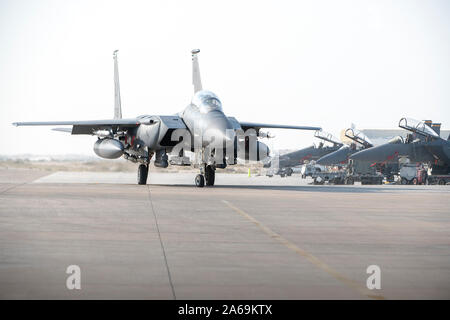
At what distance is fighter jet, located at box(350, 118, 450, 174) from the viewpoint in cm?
3269

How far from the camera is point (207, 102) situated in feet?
72.3

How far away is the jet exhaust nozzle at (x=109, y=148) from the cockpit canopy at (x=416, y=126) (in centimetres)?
1518

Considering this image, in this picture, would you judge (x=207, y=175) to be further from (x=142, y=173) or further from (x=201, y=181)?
(x=142, y=173)

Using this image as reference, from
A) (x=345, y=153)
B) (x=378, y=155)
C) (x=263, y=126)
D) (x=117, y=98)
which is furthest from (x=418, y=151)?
(x=117, y=98)

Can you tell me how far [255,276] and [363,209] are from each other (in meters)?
8.37

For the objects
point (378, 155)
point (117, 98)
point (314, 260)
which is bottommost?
point (314, 260)

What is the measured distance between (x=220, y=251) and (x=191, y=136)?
637 inches

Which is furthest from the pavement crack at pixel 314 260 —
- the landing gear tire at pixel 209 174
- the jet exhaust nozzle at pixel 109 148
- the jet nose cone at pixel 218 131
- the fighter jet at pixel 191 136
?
the jet exhaust nozzle at pixel 109 148

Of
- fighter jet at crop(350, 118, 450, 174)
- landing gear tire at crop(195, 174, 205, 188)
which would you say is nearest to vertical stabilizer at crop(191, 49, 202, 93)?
landing gear tire at crop(195, 174, 205, 188)

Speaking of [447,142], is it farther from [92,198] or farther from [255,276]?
[255,276]

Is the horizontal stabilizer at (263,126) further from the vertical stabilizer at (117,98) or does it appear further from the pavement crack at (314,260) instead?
the pavement crack at (314,260)

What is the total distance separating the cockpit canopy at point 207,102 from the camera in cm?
2192

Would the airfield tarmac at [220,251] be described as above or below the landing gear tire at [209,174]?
below
